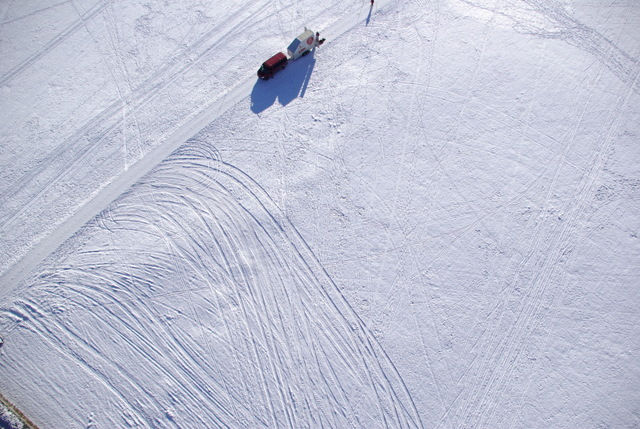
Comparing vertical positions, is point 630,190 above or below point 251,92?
below

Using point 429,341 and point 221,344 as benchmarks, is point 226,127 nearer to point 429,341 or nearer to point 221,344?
point 221,344

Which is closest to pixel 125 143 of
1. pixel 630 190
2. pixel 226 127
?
pixel 226 127

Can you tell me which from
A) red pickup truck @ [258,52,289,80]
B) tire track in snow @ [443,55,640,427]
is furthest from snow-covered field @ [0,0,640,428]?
red pickup truck @ [258,52,289,80]

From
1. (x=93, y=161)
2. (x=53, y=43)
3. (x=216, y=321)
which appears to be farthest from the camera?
(x=53, y=43)

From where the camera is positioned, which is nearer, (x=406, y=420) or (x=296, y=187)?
(x=406, y=420)

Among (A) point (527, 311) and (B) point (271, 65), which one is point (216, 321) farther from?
(B) point (271, 65)

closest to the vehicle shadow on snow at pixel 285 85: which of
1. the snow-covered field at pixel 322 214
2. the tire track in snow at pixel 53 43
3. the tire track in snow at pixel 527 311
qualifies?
the snow-covered field at pixel 322 214

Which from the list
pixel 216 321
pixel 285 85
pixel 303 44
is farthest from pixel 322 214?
pixel 303 44
